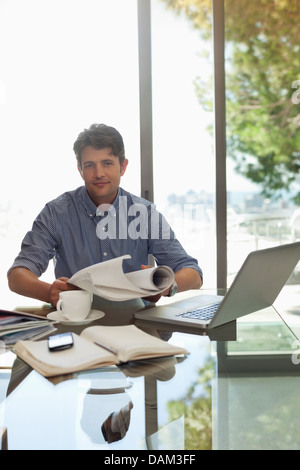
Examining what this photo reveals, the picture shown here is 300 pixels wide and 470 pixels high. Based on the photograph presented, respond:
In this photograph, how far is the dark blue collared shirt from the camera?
6.29ft

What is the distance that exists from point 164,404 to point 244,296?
53 centimetres

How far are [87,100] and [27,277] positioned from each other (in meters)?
2.06

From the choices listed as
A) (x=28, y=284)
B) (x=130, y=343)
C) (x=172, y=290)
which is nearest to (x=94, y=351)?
(x=130, y=343)

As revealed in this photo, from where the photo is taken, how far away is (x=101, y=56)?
10.9ft

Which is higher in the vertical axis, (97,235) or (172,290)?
(97,235)

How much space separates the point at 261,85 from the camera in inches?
139

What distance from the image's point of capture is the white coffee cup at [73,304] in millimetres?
1281

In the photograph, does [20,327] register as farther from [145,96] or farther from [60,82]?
[60,82]

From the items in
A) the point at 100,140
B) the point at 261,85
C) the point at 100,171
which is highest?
the point at 261,85

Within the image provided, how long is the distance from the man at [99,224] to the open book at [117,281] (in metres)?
0.52

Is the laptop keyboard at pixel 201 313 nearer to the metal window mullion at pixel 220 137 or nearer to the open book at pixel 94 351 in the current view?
the open book at pixel 94 351

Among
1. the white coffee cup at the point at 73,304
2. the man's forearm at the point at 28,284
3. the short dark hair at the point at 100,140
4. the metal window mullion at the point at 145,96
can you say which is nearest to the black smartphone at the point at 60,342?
the white coffee cup at the point at 73,304

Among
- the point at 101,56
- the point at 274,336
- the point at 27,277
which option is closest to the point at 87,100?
the point at 101,56

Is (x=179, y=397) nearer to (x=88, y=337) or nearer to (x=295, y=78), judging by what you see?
(x=88, y=337)
